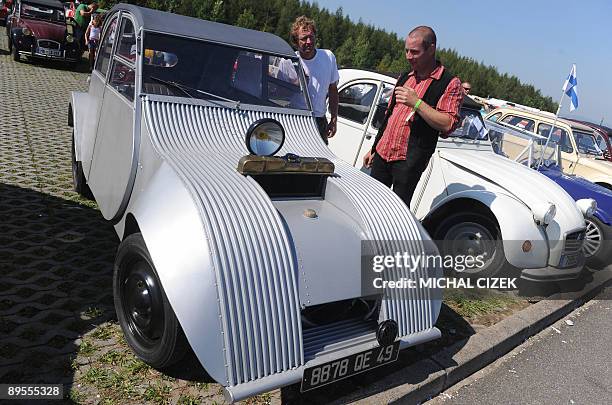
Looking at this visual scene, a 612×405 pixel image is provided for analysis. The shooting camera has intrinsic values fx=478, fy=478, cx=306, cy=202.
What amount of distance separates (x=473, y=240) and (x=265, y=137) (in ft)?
9.27

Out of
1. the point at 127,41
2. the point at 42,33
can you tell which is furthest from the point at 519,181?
the point at 42,33

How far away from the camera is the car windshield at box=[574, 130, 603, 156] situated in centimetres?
980

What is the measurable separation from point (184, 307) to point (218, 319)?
0.18m

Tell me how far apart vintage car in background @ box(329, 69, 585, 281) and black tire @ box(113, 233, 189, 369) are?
3.29 meters

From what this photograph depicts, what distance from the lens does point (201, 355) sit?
228cm

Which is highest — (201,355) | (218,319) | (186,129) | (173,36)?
(173,36)

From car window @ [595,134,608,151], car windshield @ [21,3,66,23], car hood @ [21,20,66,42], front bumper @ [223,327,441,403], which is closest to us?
front bumper @ [223,327,441,403]

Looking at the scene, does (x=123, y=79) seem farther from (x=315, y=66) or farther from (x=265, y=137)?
(x=315, y=66)

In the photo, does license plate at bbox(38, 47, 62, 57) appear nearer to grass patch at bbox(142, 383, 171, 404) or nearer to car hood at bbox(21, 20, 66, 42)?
car hood at bbox(21, 20, 66, 42)

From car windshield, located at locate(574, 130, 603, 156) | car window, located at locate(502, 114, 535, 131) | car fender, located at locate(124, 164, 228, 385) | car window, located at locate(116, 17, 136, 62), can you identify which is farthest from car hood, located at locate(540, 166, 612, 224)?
car fender, located at locate(124, 164, 228, 385)

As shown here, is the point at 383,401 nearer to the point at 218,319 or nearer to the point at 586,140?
the point at 218,319

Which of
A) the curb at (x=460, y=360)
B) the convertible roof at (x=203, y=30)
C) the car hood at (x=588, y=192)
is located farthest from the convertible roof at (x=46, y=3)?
the curb at (x=460, y=360)

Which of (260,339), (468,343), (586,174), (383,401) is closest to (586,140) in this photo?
(586,174)

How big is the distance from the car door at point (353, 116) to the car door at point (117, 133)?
280 cm
